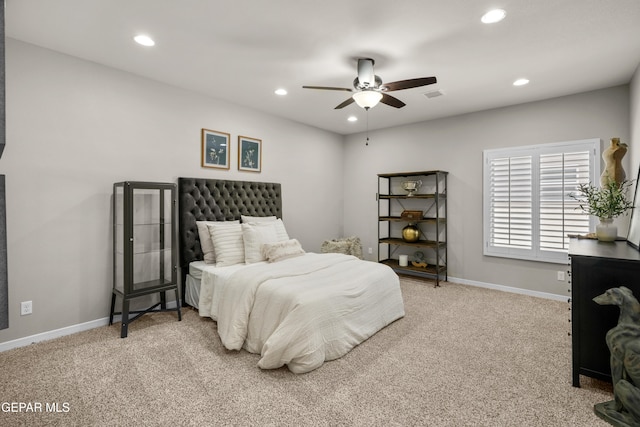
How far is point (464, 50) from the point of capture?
2875 mm

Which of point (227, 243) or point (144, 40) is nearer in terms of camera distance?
point (144, 40)

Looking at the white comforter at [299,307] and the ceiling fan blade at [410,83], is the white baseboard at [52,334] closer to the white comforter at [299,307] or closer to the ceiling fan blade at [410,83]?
the white comforter at [299,307]

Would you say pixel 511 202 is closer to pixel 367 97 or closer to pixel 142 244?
pixel 367 97

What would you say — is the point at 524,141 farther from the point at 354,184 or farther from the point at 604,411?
the point at 604,411

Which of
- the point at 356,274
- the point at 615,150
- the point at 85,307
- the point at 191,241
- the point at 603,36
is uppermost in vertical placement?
the point at 603,36

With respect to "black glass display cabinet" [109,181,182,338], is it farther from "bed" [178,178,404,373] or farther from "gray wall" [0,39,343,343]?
"bed" [178,178,404,373]

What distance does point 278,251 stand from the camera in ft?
12.0

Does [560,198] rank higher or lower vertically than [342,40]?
lower

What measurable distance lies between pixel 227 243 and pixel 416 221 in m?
3.00

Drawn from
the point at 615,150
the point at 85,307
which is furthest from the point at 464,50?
the point at 85,307

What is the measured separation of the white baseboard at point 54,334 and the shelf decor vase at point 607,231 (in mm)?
Result: 4799

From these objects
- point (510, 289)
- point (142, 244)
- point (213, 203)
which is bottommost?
point (510, 289)

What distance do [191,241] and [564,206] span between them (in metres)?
4.73

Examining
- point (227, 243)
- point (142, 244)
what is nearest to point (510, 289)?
point (227, 243)
